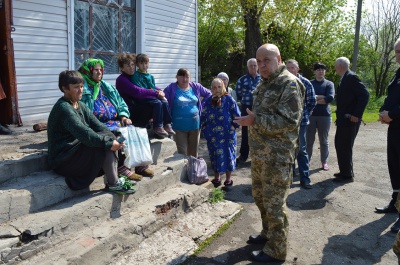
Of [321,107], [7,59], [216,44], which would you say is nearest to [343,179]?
[321,107]

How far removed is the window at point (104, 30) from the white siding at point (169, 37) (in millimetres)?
328

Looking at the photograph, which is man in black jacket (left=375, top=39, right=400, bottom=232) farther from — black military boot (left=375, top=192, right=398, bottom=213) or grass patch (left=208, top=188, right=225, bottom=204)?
grass patch (left=208, top=188, right=225, bottom=204)

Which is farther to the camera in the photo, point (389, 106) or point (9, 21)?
point (9, 21)

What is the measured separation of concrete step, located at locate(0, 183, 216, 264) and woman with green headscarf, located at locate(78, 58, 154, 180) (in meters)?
0.36

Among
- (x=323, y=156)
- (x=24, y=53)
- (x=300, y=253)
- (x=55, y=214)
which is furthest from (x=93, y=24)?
(x=300, y=253)

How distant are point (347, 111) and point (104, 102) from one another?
3.78m

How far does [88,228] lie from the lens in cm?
352

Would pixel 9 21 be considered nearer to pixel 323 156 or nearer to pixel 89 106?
pixel 89 106

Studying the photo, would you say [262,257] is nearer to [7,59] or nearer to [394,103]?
[394,103]

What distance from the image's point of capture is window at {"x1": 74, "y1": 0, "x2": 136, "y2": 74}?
6.59 m

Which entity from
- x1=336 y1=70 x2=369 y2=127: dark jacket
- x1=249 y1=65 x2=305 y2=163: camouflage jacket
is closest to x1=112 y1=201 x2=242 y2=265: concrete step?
x1=249 y1=65 x2=305 y2=163: camouflage jacket

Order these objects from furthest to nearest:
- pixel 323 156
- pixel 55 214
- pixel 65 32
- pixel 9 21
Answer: pixel 323 156 < pixel 65 32 < pixel 9 21 < pixel 55 214

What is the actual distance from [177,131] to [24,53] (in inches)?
105

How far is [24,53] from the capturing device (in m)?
5.62
